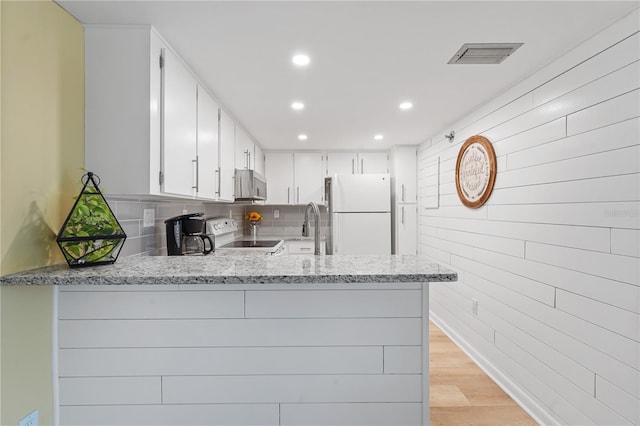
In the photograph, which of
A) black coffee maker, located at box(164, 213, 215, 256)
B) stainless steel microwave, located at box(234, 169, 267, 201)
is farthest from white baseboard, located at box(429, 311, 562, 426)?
stainless steel microwave, located at box(234, 169, 267, 201)

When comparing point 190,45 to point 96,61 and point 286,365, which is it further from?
point 286,365

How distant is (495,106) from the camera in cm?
262

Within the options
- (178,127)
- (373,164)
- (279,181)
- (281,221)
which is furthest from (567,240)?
(281,221)

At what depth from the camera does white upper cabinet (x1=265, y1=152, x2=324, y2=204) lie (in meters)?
4.77

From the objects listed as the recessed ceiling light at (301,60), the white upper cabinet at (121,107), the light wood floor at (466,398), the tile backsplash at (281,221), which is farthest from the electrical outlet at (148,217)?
the tile backsplash at (281,221)

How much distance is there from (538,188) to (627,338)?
3.12 feet

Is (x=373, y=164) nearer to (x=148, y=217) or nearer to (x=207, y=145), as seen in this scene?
(x=207, y=145)

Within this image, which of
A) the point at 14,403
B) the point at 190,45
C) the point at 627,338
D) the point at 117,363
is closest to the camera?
the point at 14,403

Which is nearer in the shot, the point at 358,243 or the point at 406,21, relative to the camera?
the point at 406,21

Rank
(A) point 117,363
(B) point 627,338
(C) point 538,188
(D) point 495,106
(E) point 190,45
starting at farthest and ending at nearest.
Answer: (D) point 495,106, (C) point 538,188, (E) point 190,45, (B) point 627,338, (A) point 117,363

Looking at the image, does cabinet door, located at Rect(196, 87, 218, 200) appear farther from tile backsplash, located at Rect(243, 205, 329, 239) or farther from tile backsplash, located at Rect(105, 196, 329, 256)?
tile backsplash, located at Rect(243, 205, 329, 239)

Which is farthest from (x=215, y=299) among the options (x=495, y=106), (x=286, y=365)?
(x=495, y=106)

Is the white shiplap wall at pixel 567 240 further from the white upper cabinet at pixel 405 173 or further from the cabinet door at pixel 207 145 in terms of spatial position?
the cabinet door at pixel 207 145

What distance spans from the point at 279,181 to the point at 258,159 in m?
0.53
